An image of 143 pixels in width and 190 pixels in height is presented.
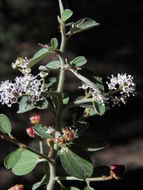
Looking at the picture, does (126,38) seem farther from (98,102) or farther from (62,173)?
(98,102)

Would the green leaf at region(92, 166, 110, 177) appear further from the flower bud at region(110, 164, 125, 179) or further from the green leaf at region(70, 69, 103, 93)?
the green leaf at region(70, 69, 103, 93)

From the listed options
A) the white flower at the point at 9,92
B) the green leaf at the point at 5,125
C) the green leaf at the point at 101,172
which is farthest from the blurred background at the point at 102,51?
the white flower at the point at 9,92

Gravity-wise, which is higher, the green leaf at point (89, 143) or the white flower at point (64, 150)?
the green leaf at point (89, 143)

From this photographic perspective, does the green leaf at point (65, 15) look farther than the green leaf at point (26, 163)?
No

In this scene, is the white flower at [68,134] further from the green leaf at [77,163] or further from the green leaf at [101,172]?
the green leaf at [101,172]

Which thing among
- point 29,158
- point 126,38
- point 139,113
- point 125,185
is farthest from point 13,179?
point 126,38
